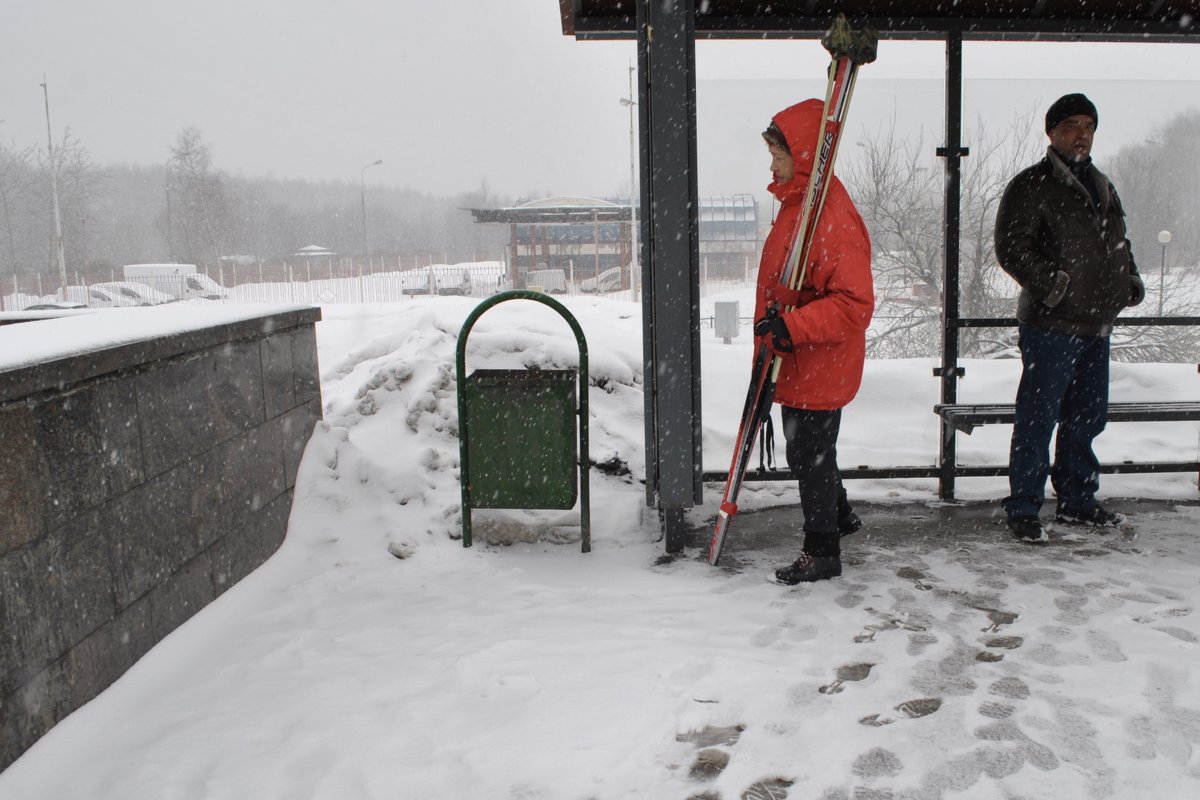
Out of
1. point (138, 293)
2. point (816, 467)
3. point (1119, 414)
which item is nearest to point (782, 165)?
point (816, 467)

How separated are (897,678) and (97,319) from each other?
3452 millimetres

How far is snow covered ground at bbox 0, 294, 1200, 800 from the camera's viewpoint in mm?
2498

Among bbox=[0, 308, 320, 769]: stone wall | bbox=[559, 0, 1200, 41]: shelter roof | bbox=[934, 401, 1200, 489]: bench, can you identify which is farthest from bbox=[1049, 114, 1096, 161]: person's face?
bbox=[0, 308, 320, 769]: stone wall

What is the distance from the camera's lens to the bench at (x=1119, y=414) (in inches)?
187

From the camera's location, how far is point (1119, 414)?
4.77 metres

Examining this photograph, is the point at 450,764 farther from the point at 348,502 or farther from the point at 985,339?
the point at 985,339

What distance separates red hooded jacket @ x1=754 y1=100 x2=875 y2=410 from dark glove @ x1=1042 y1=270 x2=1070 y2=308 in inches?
41.5

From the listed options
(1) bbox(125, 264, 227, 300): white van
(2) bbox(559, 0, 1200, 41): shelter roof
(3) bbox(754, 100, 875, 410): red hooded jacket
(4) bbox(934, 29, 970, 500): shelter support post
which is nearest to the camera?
Answer: (3) bbox(754, 100, 875, 410): red hooded jacket

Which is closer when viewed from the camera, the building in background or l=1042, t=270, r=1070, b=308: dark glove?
l=1042, t=270, r=1070, b=308: dark glove

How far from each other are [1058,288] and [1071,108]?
806 mm

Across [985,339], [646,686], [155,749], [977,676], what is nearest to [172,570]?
[155,749]

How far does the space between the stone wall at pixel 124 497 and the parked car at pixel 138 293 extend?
3473cm

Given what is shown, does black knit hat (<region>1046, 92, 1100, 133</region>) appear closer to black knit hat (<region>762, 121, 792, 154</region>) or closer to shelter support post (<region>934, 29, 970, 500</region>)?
shelter support post (<region>934, 29, 970, 500</region>)

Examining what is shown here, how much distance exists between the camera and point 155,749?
264 cm
